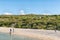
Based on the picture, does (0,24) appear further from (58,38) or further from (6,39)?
(58,38)

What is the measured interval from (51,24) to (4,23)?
50.5ft

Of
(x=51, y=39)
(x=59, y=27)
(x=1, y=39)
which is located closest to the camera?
(x=51, y=39)

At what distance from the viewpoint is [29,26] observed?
49500 mm

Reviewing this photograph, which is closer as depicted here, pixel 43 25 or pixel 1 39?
pixel 1 39

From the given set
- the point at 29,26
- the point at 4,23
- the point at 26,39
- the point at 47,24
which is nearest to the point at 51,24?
the point at 47,24

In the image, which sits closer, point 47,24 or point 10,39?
point 10,39

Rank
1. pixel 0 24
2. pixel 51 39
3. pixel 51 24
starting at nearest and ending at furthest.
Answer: pixel 51 39, pixel 51 24, pixel 0 24

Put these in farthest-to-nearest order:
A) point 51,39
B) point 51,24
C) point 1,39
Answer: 1. point 51,24
2. point 1,39
3. point 51,39

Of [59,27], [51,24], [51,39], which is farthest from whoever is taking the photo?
[51,24]

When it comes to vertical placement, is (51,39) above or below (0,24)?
above

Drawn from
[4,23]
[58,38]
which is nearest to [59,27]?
[58,38]

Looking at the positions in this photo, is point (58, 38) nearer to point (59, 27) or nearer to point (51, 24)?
point (59, 27)

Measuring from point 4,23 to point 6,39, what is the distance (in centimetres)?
2613

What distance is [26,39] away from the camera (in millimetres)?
31141
